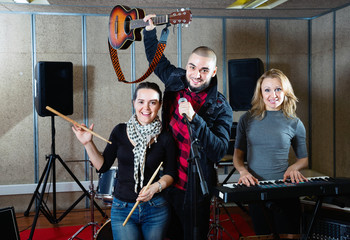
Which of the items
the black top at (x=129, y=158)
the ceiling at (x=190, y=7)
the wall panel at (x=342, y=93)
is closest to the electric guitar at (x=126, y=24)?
the black top at (x=129, y=158)

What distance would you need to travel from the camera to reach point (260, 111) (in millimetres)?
2148

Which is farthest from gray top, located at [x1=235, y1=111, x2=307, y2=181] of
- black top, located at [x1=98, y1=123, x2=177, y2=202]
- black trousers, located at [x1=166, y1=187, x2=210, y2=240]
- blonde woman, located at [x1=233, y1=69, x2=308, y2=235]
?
black top, located at [x1=98, y1=123, x2=177, y2=202]

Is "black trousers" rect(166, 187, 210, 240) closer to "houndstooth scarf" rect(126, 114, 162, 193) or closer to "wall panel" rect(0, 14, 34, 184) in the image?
"houndstooth scarf" rect(126, 114, 162, 193)

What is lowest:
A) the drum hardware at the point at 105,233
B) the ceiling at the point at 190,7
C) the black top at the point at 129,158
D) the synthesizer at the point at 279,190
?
the drum hardware at the point at 105,233

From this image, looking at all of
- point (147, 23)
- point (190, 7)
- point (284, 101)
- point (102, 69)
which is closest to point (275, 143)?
point (284, 101)

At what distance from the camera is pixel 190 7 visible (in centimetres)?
390

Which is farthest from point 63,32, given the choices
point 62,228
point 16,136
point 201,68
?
point 201,68

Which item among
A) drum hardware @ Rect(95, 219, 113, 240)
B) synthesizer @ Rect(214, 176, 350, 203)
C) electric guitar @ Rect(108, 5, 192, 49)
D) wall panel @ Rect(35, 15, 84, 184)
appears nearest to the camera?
synthesizer @ Rect(214, 176, 350, 203)

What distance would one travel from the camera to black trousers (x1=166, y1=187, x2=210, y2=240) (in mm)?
1901

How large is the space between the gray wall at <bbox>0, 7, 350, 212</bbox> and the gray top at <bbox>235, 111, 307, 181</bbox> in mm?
2183

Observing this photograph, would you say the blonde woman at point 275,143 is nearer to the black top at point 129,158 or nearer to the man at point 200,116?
the man at point 200,116

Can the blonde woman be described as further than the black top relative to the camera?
Yes

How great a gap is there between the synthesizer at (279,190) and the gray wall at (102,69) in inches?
88.5

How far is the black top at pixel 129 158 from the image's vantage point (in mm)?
1809
